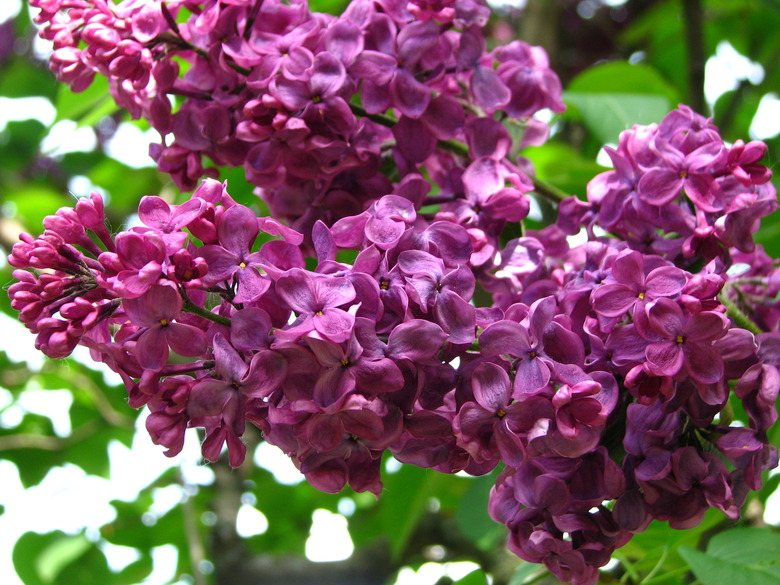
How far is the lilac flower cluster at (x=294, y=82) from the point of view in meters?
0.81

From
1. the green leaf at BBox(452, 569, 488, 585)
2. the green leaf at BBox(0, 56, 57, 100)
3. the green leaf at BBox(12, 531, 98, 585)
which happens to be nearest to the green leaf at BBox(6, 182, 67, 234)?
the green leaf at BBox(0, 56, 57, 100)

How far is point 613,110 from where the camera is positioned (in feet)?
4.46

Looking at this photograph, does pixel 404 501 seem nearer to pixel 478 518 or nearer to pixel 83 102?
pixel 478 518

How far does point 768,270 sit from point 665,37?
5.00 feet

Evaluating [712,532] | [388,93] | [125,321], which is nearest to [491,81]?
[388,93]

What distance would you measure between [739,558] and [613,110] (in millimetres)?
715

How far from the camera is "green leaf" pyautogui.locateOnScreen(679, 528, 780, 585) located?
2.83 ft

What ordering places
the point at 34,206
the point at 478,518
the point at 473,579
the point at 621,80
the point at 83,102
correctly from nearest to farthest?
1. the point at 473,579
2. the point at 83,102
3. the point at 478,518
4. the point at 621,80
5. the point at 34,206

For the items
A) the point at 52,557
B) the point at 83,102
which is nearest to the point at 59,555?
the point at 52,557

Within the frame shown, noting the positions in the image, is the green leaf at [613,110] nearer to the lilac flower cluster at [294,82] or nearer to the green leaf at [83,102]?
the lilac flower cluster at [294,82]

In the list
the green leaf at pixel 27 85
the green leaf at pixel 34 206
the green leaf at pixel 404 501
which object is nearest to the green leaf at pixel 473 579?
the green leaf at pixel 404 501

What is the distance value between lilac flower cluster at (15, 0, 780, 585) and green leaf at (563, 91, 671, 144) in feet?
1.36

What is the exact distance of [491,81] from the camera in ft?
2.99

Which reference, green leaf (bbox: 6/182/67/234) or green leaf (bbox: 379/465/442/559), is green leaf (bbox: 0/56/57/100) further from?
green leaf (bbox: 379/465/442/559)
